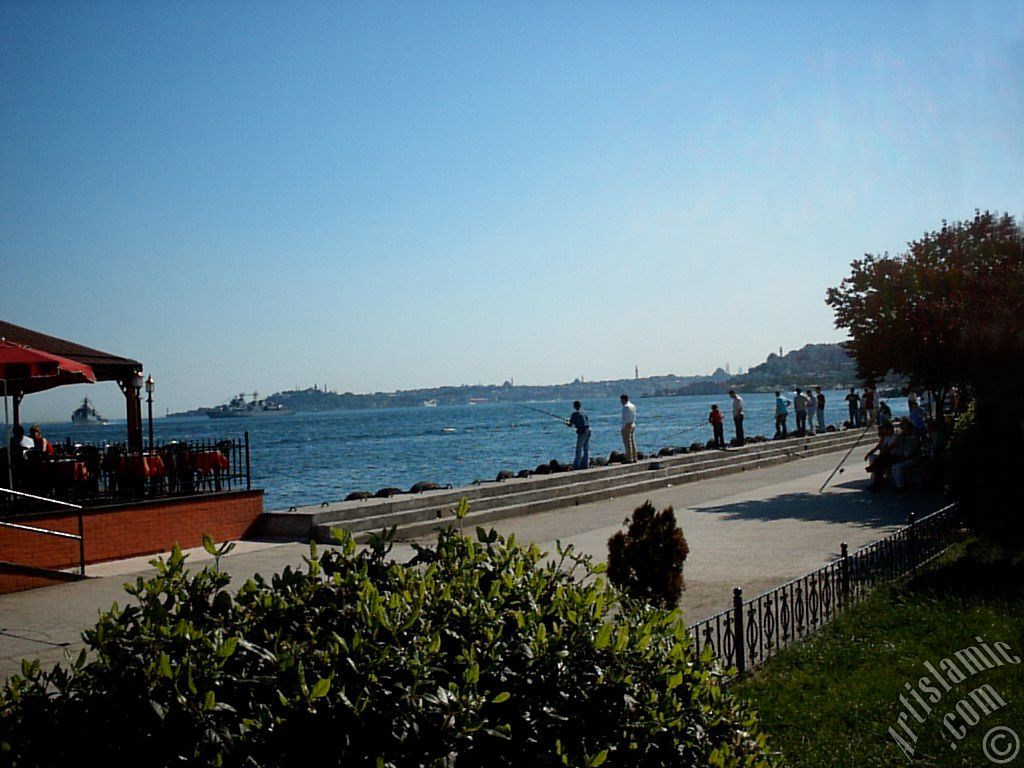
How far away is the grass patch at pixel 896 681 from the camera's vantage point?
5680mm

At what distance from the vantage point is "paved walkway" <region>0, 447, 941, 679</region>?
941 cm

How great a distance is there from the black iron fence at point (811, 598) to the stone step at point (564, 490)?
3.63 meters

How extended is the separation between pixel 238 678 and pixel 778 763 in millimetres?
2179

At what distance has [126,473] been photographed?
46.3 feet

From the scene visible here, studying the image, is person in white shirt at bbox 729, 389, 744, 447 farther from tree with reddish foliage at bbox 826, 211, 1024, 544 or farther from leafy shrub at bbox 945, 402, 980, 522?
leafy shrub at bbox 945, 402, 980, 522

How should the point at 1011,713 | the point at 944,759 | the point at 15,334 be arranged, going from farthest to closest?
1. the point at 15,334
2. the point at 1011,713
3. the point at 944,759

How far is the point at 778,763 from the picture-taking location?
3.57 meters

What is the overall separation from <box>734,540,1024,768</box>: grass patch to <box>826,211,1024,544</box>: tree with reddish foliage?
235 cm

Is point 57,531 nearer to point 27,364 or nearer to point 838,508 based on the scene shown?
point 27,364

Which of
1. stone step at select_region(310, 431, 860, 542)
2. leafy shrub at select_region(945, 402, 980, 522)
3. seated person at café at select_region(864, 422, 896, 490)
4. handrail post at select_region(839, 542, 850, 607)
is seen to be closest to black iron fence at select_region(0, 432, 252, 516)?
stone step at select_region(310, 431, 860, 542)

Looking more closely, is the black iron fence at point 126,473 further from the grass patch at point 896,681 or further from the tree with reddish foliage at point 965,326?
the tree with reddish foliage at point 965,326

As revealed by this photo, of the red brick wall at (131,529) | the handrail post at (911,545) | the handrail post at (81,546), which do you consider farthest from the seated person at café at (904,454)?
the handrail post at (81,546)

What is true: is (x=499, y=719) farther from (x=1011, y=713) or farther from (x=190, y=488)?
(x=190, y=488)

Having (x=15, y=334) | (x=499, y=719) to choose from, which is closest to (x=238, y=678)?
(x=499, y=719)
